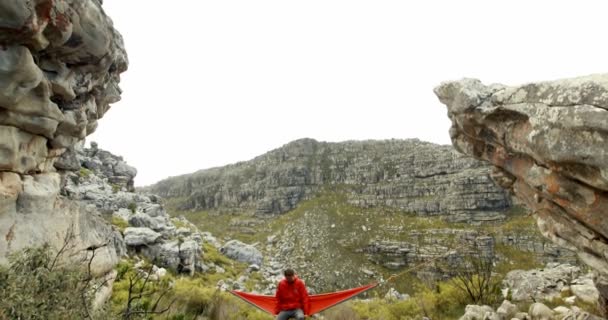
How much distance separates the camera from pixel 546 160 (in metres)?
6.04

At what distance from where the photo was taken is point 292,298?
834 cm

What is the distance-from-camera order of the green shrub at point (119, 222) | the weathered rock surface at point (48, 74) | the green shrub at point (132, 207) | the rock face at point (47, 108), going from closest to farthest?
1. the weathered rock surface at point (48, 74)
2. the rock face at point (47, 108)
3. the green shrub at point (119, 222)
4. the green shrub at point (132, 207)

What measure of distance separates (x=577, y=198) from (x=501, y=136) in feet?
5.87

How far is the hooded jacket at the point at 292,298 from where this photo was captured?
27.2 feet

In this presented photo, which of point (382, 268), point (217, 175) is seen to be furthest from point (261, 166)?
point (382, 268)

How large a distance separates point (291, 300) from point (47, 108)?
7080 millimetres

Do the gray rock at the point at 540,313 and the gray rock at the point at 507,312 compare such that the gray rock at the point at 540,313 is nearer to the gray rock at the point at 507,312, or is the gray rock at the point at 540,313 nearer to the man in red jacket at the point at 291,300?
the gray rock at the point at 507,312

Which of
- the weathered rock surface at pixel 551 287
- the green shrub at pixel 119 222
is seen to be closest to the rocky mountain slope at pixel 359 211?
the green shrub at pixel 119 222

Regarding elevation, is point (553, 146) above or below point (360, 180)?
above

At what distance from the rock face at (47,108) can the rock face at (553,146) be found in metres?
8.53

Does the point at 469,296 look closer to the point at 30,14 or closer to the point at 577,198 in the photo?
the point at 577,198

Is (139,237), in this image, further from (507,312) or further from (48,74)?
(507,312)

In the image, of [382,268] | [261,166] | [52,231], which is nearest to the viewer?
[52,231]

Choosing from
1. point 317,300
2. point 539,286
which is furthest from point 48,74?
point 539,286
